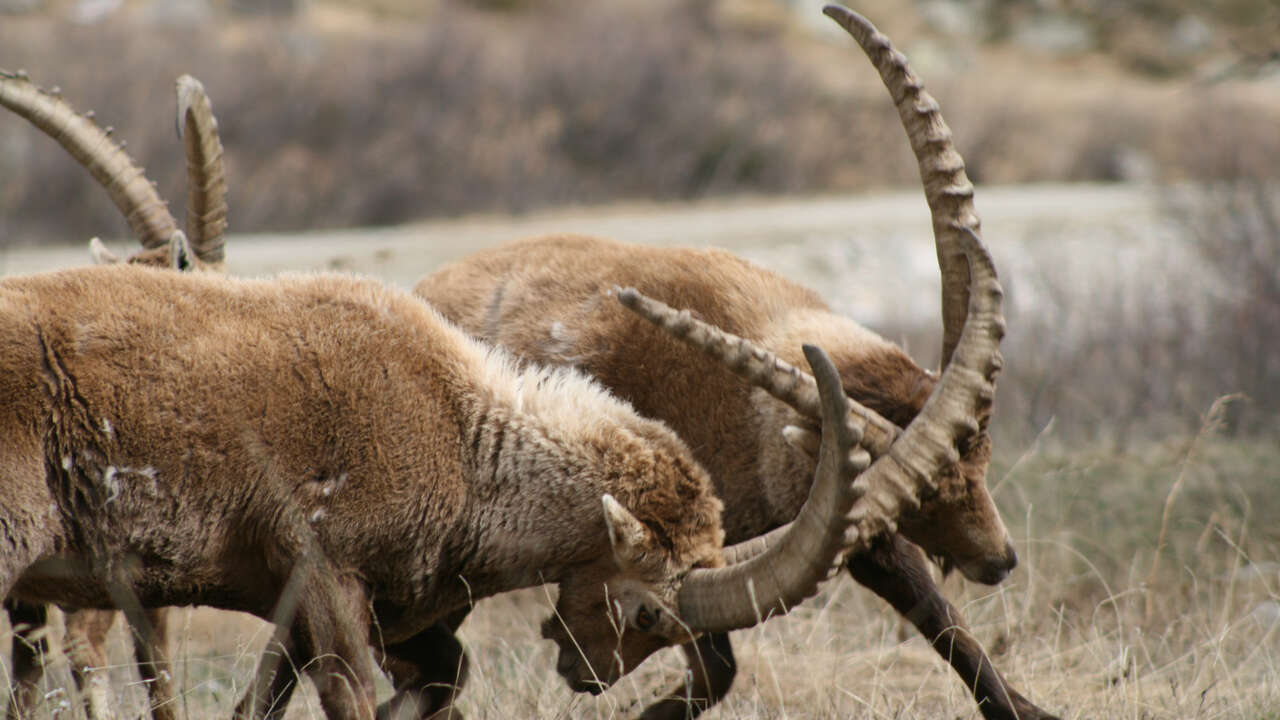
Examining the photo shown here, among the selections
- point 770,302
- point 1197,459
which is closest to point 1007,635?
point 770,302

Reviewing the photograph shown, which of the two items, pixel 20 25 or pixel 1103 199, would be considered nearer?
pixel 1103 199

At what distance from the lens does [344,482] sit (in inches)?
157

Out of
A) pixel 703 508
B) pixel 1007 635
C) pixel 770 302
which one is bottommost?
pixel 1007 635

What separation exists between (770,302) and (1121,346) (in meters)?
6.80

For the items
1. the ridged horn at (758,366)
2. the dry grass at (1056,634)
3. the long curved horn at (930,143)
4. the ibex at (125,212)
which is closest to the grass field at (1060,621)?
the dry grass at (1056,634)

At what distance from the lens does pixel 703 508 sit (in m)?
4.26

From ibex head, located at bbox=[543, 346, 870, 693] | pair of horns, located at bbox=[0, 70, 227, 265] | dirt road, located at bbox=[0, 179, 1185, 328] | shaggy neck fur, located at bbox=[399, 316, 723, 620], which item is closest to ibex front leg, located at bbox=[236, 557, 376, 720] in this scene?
shaggy neck fur, located at bbox=[399, 316, 723, 620]

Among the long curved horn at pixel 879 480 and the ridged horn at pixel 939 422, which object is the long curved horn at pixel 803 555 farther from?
the ridged horn at pixel 939 422

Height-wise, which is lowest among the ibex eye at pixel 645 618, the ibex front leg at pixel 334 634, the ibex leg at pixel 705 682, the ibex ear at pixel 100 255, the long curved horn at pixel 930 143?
the ibex leg at pixel 705 682

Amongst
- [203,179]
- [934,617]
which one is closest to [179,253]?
[203,179]

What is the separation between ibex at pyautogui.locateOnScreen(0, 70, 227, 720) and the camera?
5.23 m

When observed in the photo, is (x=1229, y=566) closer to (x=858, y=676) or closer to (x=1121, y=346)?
(x=858, y=676)

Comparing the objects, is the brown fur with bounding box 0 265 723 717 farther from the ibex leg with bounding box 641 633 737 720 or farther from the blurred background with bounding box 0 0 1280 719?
the ibex leg with bounding box 641 633 737 720

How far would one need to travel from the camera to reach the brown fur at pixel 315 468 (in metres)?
3.83
